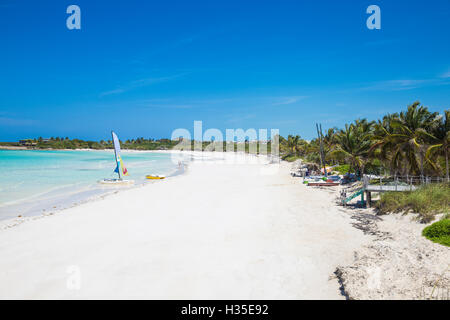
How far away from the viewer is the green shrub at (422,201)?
10656 mm

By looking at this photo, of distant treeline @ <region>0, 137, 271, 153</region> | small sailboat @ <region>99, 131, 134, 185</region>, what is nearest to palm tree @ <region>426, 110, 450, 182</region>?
small sailboat @ <region>99, 131, 134, 185</region>

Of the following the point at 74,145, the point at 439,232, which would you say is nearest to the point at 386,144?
the point at 439,232

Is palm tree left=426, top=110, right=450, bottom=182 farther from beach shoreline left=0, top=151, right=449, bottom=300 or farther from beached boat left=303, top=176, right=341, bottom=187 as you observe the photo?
beached boat left=303, top=176, right=341, bottom=187

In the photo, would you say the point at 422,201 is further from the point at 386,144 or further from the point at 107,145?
the point at 107,145

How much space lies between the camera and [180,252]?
846cm

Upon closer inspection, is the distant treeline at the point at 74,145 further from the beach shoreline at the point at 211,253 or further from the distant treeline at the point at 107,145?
the beach shoreline at the point at 211,253

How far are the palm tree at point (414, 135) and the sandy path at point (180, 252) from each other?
5671 millimetres

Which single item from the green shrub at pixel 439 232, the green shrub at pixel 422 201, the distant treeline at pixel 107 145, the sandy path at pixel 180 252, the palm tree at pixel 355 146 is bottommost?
the sandy path at pixel 180 252

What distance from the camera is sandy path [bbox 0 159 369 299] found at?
6.40 m

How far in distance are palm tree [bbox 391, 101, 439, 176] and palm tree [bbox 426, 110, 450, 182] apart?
259 millimetres

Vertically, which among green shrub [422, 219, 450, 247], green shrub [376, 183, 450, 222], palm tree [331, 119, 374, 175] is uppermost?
palm tree [331, 119, 374, 175]

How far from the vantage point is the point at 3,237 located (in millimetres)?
10109

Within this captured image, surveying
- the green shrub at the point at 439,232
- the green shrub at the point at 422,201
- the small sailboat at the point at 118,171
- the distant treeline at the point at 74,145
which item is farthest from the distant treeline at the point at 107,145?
the green shrub at the point at 439,232

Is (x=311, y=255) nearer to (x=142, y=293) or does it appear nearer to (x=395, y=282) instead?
(x=395, y=282)
